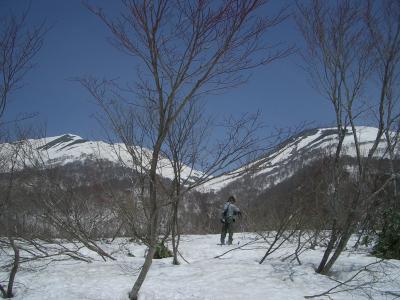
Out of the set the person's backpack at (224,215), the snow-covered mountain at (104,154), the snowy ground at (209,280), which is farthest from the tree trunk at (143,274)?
the person's backpack at (224,215)

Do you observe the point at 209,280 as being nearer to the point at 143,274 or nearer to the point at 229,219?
the point at 143,274

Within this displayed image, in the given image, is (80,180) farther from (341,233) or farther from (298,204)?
(341,233)

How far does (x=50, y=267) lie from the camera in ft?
24.4

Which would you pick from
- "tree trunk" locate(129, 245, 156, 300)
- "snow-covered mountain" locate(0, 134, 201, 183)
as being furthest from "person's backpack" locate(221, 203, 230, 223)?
"tree trunk" locate(129, 245, 156, 300)

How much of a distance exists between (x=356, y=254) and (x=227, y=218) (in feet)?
12.9

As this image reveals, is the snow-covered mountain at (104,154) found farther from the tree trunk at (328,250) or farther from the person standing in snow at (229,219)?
the person standing in snow at (229,219)

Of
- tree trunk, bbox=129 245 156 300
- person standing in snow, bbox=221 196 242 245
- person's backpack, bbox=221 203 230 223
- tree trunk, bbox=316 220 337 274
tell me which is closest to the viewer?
tree trunk, bbox=129 245 156 300

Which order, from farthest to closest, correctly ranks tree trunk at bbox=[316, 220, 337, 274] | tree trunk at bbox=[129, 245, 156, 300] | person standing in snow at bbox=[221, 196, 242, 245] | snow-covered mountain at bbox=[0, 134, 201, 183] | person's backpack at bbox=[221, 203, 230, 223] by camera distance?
person's backpack at bbox=[221, 203, 230, 223] < person standing in snow at bbox=[221, 196, 242, 245] < tree trunk at bbox=[316, 220, 337, 274] < snow-covered mountain at bbox=[0, 134, 201, 183] < tree trunk at bbox=[129, 245, 156, 300]

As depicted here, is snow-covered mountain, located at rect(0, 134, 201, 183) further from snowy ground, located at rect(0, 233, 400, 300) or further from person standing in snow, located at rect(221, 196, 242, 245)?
person standing in snow, located at rect(221, 196, 242, 245)

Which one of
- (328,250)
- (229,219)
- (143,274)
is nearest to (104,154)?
(143,274)

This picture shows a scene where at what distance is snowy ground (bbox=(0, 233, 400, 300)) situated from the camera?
5379 millimetres

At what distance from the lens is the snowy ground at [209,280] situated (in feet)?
17.6

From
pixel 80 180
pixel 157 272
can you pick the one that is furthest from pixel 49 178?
pixel 157 272

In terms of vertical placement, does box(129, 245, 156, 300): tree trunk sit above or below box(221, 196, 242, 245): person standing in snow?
below
